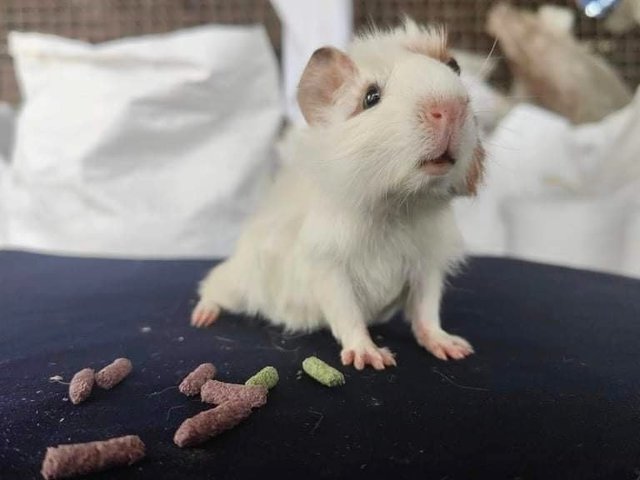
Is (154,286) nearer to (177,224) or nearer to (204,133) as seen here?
(177,224)

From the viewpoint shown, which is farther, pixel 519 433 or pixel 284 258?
pixel 284 258

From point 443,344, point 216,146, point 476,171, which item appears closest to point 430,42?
point 476,171

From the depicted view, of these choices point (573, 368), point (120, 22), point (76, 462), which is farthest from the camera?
point (120, 22)

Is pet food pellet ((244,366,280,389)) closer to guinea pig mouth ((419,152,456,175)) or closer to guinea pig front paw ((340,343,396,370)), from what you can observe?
guinea pig front paw ((340,343,396,370))

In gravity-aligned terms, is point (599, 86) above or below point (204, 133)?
above

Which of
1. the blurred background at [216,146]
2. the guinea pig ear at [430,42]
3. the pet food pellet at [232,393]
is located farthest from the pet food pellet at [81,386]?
the blurred background at [216,146]

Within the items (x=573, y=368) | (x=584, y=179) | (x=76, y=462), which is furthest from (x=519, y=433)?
(x=584, y=179)

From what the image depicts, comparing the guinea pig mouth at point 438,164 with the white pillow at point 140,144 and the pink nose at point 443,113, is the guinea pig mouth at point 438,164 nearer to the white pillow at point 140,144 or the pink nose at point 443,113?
the pink nose at point 443,113
